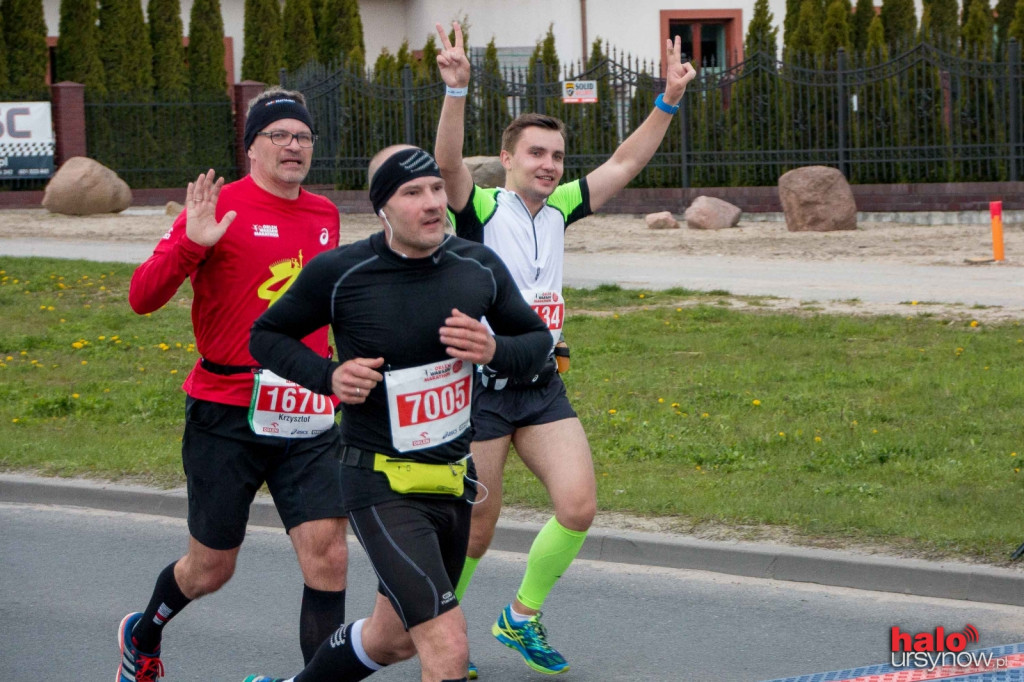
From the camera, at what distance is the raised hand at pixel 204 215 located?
4273 mm

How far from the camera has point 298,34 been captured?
3294 cm

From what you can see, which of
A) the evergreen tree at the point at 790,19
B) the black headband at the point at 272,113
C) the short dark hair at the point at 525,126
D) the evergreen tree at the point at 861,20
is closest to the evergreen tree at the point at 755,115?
the evergreen tree at the point at 790,19

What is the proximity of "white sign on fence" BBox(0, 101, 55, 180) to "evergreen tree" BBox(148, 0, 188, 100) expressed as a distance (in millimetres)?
3762

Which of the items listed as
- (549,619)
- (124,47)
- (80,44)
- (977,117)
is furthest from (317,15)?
(549,619)

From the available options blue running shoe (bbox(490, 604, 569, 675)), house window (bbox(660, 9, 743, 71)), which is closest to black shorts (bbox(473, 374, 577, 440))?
blue running shoe (bbox(490, 604, 569, 675))

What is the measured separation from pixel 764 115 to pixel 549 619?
19.9m

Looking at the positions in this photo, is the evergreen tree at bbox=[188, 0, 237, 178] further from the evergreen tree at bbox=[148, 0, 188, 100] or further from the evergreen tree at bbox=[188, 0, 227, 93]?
the evergreen tree at bbox=[148, 0, 188, 100]

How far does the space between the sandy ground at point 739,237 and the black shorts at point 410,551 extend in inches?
575

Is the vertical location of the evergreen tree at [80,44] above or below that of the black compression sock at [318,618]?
above

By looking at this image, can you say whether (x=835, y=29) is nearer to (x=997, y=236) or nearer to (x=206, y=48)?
(x=997, y=236)

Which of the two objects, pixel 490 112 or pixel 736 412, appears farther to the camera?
pixel 490 112

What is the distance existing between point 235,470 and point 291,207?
91 centimetres

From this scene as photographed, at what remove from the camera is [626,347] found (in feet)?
38.1

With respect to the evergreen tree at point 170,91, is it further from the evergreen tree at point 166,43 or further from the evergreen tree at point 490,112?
the evergreen tree at point 490,112
